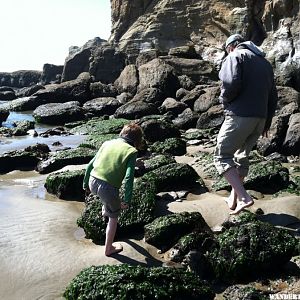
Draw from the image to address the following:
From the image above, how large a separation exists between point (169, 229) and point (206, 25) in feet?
110

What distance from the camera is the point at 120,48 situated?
40312 mm

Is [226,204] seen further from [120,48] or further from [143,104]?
[120,48]

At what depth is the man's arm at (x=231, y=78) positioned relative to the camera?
575 cm

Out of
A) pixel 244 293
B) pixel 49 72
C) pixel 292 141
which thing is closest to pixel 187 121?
pixel 292 141

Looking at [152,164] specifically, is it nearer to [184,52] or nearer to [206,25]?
[184,52]

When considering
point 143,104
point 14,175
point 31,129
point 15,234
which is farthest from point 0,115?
point 15,234

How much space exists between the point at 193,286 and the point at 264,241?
109cm

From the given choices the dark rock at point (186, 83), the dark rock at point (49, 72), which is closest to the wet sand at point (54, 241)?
the dark rock at point (186, 83)

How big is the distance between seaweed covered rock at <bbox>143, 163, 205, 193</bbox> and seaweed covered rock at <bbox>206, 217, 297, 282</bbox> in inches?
108

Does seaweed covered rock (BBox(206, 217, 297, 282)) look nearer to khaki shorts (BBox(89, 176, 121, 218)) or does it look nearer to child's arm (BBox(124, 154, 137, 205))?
child's arm (BBox(124, 154, 137, 205))

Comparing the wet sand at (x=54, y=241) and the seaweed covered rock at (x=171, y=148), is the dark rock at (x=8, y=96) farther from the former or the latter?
the wet sand at (x=54, y=241)

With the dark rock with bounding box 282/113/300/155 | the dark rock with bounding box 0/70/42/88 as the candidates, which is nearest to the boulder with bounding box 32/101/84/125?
the dark rock with bounding box 282/113/300/155

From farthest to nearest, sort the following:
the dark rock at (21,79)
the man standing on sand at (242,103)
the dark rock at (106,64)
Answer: the dark rock at (21,79) < the dark rock at (106,64) < the man standing on sand at (242,103)

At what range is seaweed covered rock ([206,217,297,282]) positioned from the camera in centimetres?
480
